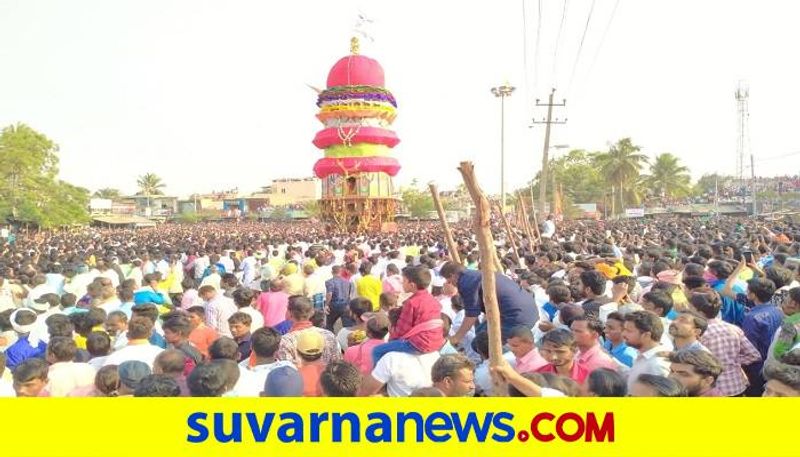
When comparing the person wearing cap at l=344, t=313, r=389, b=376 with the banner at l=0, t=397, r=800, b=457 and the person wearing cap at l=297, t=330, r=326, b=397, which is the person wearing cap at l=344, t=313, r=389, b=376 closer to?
the person wearing cap at l=297, t=330, r=326, b=397

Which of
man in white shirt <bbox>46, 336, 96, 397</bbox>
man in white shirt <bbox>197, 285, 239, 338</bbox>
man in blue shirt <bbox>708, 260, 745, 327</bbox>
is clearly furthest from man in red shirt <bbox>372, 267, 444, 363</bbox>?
man in blue shirt <bbox>708, 260, 745, 327</bbox>

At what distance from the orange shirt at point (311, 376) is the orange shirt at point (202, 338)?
154 cm

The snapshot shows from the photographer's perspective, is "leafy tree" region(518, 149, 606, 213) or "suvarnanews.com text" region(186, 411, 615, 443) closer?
"suvarnanews.com text" region(186, 411, 615, 443)

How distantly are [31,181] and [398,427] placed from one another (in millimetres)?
35644

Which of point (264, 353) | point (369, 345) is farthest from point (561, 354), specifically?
point (264, 353)

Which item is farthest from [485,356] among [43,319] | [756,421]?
[43,319]

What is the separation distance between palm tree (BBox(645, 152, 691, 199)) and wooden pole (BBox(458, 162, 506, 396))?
201 ft

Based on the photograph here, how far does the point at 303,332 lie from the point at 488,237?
1670 mm

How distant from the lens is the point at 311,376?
13.1 feet

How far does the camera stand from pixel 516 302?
16.5 ft

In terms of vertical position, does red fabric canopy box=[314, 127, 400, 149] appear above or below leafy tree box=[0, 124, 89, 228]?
above

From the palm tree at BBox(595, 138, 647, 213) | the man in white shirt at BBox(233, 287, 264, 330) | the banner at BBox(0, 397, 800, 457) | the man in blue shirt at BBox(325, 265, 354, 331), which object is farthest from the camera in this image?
the palm tree at BBox(595, 138, 647, 213)

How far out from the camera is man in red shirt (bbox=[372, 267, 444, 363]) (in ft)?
14.0

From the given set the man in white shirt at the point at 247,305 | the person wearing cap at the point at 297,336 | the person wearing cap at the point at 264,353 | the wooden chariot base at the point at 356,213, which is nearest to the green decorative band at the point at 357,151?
the wooden chariot base at the point at 356,213
